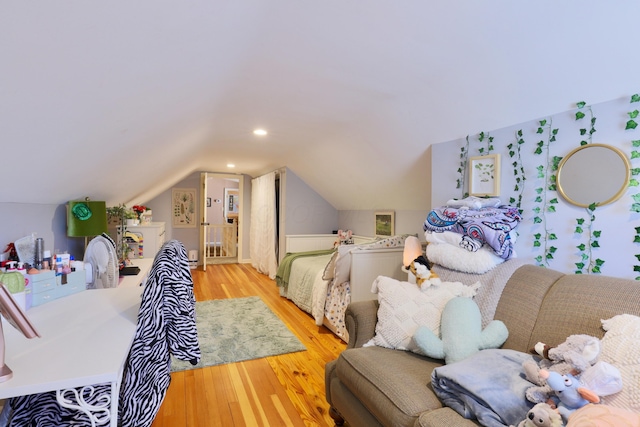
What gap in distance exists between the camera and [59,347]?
106 centimetres

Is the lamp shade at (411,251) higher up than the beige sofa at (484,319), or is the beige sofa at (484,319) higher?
the lamp shade at (411,251)

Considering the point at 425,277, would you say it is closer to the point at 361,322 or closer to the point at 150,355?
the point at 361,322

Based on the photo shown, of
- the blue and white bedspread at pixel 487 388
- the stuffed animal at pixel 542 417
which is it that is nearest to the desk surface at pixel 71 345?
the blue and white bedspread at pixel 487 388

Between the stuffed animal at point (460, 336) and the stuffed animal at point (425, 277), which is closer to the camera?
the stuffed animal at point (460, 336)

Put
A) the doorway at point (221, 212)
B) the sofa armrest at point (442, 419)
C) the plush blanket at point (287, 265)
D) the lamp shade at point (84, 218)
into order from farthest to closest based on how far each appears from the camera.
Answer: the doorway at point (221, 212) → the plush blanket at point (287, 265) → the lamp shade at point (84, 218) → the sofa armrest at point (442, 419)

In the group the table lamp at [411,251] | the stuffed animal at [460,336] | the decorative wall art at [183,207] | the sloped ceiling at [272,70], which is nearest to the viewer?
the sloped ceiling at [272,70]

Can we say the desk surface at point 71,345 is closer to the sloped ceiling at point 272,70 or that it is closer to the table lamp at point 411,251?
the sloped ceiling at point 272,70

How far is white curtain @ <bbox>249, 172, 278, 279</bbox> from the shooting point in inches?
217

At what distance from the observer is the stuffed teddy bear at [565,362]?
108 centimetres


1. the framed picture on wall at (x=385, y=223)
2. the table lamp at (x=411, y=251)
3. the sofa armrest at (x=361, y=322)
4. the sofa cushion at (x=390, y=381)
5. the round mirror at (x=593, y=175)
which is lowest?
the sofa cushion at (x=390, y=381)

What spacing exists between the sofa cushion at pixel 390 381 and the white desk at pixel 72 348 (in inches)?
39.0

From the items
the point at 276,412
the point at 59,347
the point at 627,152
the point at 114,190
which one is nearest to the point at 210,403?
the point at 276,412

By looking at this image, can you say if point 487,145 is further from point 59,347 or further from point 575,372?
point 59,347

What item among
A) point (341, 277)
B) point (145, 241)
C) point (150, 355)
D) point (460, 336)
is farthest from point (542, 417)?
point (145, 241)
